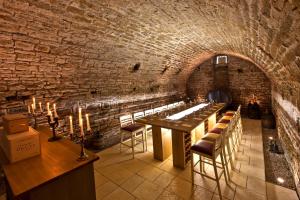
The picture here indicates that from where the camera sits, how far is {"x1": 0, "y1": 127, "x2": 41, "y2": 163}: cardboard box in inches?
65.0

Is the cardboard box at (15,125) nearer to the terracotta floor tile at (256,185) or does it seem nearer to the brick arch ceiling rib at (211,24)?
the brick arch ceiling rib at (211,24)

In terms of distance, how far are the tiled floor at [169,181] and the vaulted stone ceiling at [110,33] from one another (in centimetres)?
178

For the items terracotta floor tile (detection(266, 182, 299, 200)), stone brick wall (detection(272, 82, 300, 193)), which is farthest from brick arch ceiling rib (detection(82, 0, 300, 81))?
terracotta floor tile (detection(266, 182, 299, 200))

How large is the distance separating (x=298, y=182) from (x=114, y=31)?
4.06 metres

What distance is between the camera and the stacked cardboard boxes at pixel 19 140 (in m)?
1.66

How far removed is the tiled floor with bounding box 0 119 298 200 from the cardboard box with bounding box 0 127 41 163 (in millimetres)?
1313

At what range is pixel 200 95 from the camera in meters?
8.99

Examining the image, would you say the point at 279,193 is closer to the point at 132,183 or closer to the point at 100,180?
the point at 132,183

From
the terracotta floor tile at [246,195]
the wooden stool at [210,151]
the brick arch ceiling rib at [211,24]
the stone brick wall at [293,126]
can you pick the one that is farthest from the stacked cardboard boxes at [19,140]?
the stone brick wall at [293,126]

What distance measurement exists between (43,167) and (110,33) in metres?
2.55

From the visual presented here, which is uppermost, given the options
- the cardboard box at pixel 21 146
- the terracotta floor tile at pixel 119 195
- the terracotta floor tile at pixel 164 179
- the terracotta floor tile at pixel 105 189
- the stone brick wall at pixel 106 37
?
the stone brick wall at pixel 106 37

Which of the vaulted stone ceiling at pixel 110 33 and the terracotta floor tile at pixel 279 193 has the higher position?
the vaulted stone ceiling at pixel 110 33

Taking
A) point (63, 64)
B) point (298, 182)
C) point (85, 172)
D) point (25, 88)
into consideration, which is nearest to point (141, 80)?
point (63, 64)

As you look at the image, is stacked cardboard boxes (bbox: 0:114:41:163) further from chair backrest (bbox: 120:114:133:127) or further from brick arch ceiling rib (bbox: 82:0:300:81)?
chair backrest (bbox: 120:114:133:127)
